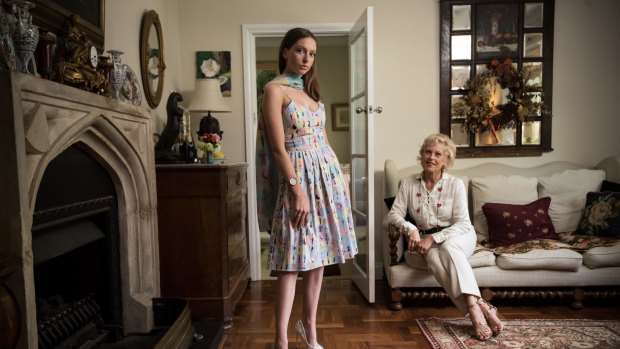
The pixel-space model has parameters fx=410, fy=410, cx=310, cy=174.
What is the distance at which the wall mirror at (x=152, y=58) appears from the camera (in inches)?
100

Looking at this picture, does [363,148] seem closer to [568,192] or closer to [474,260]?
[474,260]

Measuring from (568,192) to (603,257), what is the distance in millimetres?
647

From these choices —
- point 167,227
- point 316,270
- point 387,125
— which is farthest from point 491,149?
point 167,227

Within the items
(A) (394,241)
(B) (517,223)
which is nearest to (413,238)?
(A) (394,241)

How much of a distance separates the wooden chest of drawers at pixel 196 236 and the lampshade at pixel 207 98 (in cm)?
74

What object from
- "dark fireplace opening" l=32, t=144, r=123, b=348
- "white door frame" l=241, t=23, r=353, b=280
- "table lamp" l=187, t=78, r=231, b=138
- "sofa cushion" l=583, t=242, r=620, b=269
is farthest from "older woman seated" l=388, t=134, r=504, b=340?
"dark fireplace opening" l=32, t=144, r=123, b=348

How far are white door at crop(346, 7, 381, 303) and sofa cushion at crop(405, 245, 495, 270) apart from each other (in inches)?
10.3

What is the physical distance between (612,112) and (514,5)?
1179mm

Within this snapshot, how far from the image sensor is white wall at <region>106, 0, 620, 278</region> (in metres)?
3.23

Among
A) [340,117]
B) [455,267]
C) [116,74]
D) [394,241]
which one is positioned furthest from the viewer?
[340,117]

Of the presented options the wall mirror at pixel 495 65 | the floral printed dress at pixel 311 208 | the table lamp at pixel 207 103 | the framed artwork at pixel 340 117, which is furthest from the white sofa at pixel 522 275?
the framed artwork at pixel 340 117

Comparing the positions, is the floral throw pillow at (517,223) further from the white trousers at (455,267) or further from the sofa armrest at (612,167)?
the sofa armrest at (612,167)

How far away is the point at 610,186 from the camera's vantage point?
116 inches

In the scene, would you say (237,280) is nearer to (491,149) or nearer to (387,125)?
(387,125)
